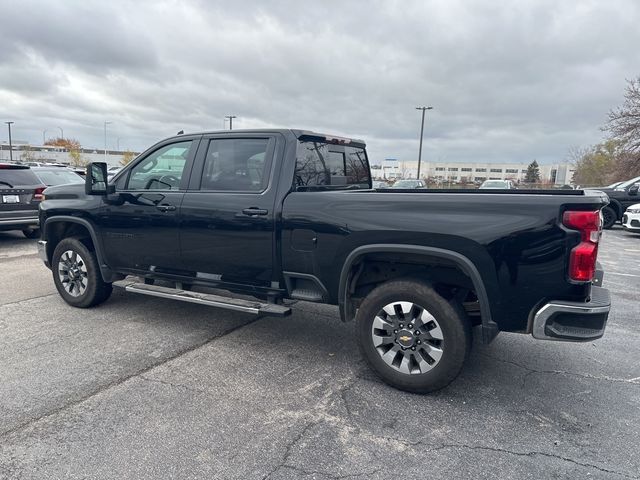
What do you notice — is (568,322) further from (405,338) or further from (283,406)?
(283,406)

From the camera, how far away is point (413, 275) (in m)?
3.57

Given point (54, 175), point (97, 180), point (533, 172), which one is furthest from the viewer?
point (533, 172)

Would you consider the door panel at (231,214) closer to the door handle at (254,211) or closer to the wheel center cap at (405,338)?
the door handle at (254,211)

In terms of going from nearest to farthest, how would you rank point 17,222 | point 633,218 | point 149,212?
1. point 149,212
2. point 17,222
3. point 633,218

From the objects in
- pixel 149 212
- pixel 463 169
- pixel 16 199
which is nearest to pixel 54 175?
pixel 16 199

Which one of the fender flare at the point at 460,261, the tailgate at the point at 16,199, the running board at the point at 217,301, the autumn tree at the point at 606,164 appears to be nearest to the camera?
the fender flare at the point at 460,261

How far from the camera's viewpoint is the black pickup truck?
10.00 feet

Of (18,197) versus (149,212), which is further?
(18,197)

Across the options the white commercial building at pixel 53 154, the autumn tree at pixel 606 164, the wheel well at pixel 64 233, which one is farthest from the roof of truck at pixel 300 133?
the white commercial building at pixel 53 154

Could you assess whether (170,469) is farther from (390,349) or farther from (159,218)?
(159,218)

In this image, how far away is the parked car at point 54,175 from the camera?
1027 cm

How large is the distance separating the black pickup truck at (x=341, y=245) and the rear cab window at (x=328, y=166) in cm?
2

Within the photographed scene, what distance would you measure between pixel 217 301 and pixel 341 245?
1365 millimetres

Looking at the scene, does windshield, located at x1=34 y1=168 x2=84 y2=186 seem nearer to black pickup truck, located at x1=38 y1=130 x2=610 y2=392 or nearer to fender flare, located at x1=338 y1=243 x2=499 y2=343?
black pickup truck, located at x1=38 y1=130 x2=610 y2=392
